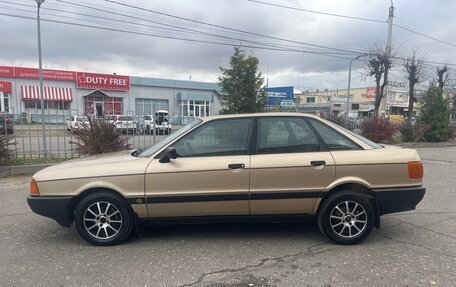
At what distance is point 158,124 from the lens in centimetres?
1157

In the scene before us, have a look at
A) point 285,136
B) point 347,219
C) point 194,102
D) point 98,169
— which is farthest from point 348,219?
point 194,102

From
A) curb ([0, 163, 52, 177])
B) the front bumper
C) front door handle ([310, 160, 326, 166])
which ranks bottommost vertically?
curb ([0, 163, 52, 177])

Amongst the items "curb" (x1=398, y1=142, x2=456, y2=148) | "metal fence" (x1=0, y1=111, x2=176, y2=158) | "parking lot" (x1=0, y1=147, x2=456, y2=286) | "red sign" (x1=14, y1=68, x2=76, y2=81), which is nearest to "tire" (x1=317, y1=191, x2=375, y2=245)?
"parking lot" (x1=0, y1=147, x2=456, y2=286)

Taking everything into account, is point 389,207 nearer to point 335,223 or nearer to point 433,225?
point 335,223

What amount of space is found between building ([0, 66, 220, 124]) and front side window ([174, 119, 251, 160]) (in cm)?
2634

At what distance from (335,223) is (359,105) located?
7047 cm

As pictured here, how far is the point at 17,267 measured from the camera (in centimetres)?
361

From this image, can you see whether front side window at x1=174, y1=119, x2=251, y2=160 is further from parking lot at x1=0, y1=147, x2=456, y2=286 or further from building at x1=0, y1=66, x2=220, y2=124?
building at x1=0, y1=66, x2=220, y2=124

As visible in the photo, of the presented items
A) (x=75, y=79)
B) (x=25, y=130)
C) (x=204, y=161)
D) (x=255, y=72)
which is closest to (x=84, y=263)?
(x=204, y=161)

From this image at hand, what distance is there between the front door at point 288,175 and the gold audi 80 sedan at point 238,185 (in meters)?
0.01

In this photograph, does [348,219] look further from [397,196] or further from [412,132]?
[412,132]

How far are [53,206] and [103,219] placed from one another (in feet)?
1.94

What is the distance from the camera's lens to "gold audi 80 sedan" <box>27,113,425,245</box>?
159 inches

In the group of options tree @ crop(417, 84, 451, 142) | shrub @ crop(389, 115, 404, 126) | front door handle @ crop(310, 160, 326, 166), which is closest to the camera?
front door handle @ crop(310, 160, 326, 166)
